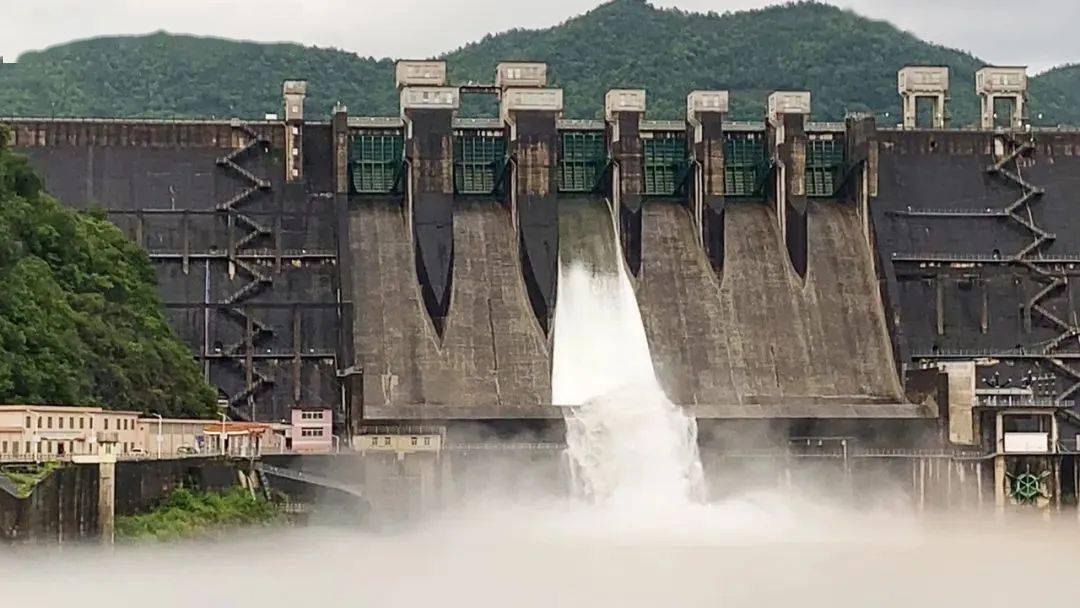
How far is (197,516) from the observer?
6231cm

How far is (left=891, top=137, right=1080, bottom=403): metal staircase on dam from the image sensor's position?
282 feet

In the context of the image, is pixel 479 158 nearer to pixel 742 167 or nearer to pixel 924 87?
pixel 742 167

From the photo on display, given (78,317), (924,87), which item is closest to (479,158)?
(924,87)

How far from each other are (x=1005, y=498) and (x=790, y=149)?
15.9 meters

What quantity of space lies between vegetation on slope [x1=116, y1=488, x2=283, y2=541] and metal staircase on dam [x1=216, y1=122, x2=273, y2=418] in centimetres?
1283

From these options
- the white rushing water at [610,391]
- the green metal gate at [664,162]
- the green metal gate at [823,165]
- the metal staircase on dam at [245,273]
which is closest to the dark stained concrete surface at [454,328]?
the white rushing water at [610,391]

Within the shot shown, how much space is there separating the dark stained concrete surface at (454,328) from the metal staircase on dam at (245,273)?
3.40 m

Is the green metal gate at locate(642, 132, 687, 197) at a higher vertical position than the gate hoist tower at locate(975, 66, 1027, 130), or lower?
lower

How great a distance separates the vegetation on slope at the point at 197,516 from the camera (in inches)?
2304

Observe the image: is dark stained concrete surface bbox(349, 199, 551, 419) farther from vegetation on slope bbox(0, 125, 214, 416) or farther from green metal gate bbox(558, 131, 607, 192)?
vegetation on slope bbox(0, 125, 214, 416)

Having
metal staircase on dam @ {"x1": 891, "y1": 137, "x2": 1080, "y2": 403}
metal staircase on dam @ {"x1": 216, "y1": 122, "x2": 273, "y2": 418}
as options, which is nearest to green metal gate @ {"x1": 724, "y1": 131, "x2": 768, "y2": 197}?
metal staircase on dam @ {"x1": 891, "y1": 137, "x2": 1080, "y2": 403}

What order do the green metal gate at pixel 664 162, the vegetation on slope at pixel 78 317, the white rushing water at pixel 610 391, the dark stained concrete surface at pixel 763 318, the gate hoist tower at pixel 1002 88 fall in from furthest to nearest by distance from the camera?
the gate hoist tower at pixel 1002 88 → the green metal gate at pixel 664 162 → the dark stained concrete surface at pixel 763 318 → the white rushing water at pixel 610 391 → the vegetation on slope at pixel 78 317

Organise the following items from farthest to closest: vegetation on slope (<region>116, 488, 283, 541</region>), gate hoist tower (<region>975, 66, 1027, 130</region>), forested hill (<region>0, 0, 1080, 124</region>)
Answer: forested hill (<region>0, 0, 1080, 124</region>) → gate hoist tower (<region>975, 66, 1027, 130</region>) → vegetation on slope (<region>116, 488, 283, 541</region>)

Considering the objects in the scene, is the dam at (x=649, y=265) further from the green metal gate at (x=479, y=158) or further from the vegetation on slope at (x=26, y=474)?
the vegetation on slope at (x=26, y=474)
